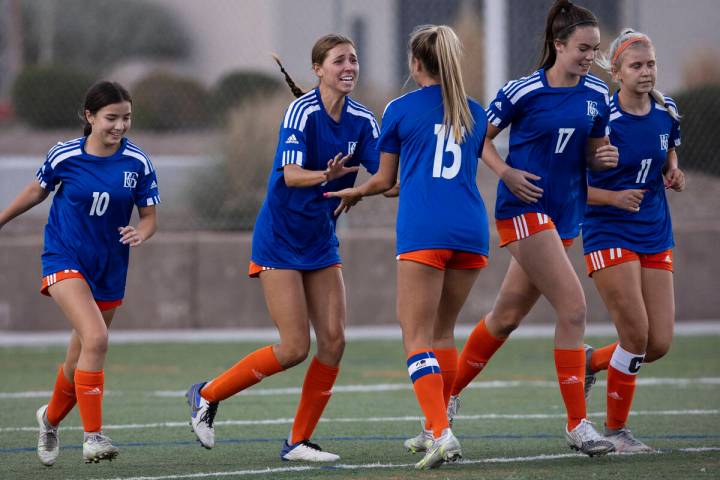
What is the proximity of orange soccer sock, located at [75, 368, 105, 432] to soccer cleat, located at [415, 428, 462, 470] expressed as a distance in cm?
171

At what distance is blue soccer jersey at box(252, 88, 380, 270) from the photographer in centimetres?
656

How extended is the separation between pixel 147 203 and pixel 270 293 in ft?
2.98

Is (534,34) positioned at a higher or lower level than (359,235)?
higher

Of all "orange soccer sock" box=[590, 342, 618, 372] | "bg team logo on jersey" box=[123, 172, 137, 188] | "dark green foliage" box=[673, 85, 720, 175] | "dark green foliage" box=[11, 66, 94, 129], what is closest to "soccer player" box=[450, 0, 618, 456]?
"orange soccer sock" box=[590, 342, 618, 372]

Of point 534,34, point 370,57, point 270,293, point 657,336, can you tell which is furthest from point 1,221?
point 370,57

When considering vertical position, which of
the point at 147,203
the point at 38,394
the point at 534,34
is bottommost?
the point at 38,394

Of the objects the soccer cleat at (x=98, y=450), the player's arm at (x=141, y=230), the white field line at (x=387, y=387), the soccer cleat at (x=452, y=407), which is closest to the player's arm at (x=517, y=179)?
the soccer cleat at (x=452, y=407)

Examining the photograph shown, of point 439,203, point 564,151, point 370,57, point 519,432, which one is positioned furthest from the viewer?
point 370,57

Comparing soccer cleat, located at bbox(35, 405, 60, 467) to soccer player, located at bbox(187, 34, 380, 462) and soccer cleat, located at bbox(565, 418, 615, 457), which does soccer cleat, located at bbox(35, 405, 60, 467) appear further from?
soccer cleat, located at bbox(565, 418, 615, 457)

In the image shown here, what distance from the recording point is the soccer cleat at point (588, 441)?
6.31 meters

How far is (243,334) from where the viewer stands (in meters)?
13.2

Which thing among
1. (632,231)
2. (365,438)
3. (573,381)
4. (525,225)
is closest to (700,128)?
(632,231)

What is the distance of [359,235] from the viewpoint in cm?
1354

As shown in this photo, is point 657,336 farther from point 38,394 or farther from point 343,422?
point 38,394
